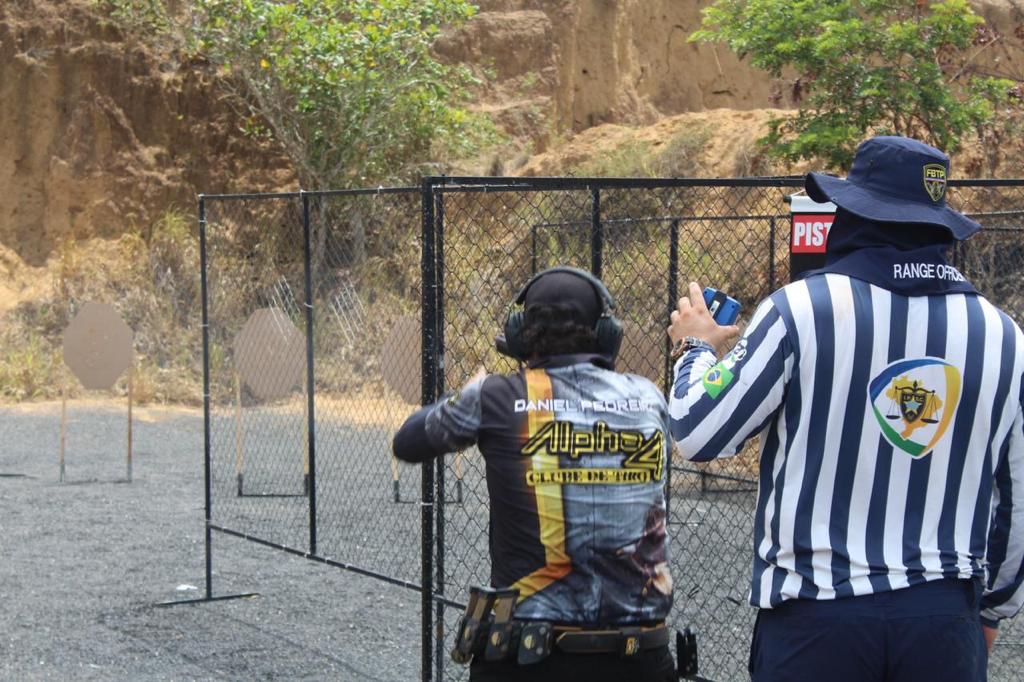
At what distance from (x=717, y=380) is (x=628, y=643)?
714mm

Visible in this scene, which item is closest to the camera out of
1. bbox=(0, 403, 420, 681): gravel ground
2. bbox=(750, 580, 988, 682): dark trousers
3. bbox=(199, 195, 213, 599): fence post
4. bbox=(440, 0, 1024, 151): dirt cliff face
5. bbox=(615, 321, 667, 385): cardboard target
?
bbox=(750, 580, 988, 682): dark trousers

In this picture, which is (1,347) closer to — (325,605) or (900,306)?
(325,605)

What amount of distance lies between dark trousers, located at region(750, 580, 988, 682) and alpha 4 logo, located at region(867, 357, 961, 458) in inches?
11.6

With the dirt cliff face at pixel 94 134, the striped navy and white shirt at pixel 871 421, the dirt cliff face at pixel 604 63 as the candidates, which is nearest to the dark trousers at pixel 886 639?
the striped navy and white shirt at pixel 871 421

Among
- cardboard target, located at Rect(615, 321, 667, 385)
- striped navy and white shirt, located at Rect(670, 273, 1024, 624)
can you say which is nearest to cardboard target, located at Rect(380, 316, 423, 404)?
cardboard target, located at Rect(615, 321, 667, 385)

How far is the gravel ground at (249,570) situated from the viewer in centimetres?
659

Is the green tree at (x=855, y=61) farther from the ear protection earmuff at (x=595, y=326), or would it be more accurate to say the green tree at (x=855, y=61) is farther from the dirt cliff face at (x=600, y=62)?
the ear protection earmuff at (x=595, y=326)

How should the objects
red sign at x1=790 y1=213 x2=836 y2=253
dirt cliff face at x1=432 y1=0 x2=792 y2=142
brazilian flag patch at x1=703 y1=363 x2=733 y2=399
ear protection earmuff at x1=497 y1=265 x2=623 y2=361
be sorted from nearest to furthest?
brazilian flag patch at x1=703 y1=363 x2=733 y2=399 → ear protection earmuff at x1=497 y1=265 x2=623 y2=361 → red sign at x1=790 y1=213 x2=836 y2=253 → dirt cliff face at x1=432 y1=0 x2=792 y2=142

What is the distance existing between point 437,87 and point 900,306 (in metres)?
15.6

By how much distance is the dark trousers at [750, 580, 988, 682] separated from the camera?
2.71 meters

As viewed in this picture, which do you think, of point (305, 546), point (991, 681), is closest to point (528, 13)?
point (305, 546)

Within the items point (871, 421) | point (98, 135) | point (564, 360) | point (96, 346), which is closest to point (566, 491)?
point (564, 360)

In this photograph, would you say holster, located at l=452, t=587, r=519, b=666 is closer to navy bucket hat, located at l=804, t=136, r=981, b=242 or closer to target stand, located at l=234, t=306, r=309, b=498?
navy bucket hat, located at l=804, t=136, r=981, b=242

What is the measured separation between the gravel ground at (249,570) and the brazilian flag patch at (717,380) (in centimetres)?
233
